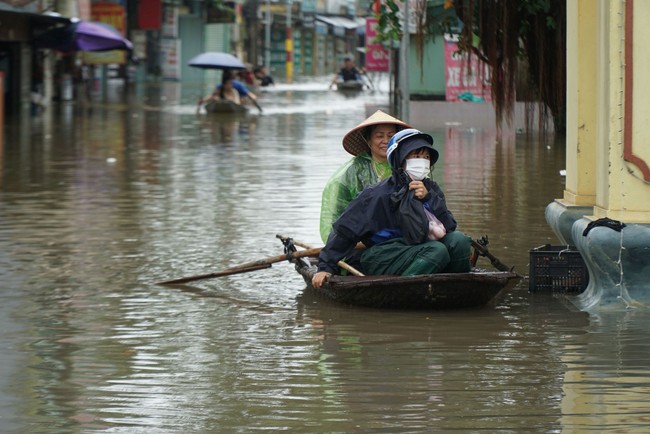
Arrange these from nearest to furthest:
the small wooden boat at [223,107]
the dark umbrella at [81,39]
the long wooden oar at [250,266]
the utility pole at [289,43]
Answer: the long wooden oar at [250,266], the dark umbrella at [81,39], the small wooden boat at [223,107], the utility pole at [289,43]

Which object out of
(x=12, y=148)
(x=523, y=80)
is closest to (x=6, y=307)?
(x=523, y=80)

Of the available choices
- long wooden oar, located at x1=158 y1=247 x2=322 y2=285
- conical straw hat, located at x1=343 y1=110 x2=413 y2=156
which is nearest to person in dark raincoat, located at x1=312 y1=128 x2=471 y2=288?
conical straw hat, located at x1=343 y1=110 x2=413 y2=156

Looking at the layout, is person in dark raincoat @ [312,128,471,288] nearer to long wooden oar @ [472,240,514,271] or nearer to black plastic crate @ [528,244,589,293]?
long wooden oar @ [472,240,514,271]

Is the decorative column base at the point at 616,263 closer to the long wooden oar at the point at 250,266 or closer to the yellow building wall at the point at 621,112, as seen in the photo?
the yellow building wall at the point at 621,112

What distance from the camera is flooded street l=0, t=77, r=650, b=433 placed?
611 centimetres

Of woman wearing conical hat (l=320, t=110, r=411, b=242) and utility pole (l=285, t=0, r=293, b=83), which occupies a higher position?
utility pole (l=285, t=0, r=293, b=83)

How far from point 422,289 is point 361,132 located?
132cm

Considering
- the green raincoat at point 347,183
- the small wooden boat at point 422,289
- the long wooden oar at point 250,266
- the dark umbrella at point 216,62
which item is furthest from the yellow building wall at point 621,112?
the dark umbrella at point 216,62

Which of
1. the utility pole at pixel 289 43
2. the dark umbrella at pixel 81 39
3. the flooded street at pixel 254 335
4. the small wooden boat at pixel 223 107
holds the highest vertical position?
the utility pole at pixel 289 43

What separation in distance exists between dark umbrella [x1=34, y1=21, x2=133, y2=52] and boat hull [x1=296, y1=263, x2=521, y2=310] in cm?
2584

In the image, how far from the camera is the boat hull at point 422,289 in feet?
27.3

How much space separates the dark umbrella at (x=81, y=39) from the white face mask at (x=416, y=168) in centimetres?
2599

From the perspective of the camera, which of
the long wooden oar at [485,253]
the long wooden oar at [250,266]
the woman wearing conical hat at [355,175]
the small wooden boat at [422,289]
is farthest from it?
the long wooden oar at [250,266]

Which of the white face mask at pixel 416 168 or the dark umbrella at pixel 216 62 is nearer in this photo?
the white face mask at pixel 416 168
